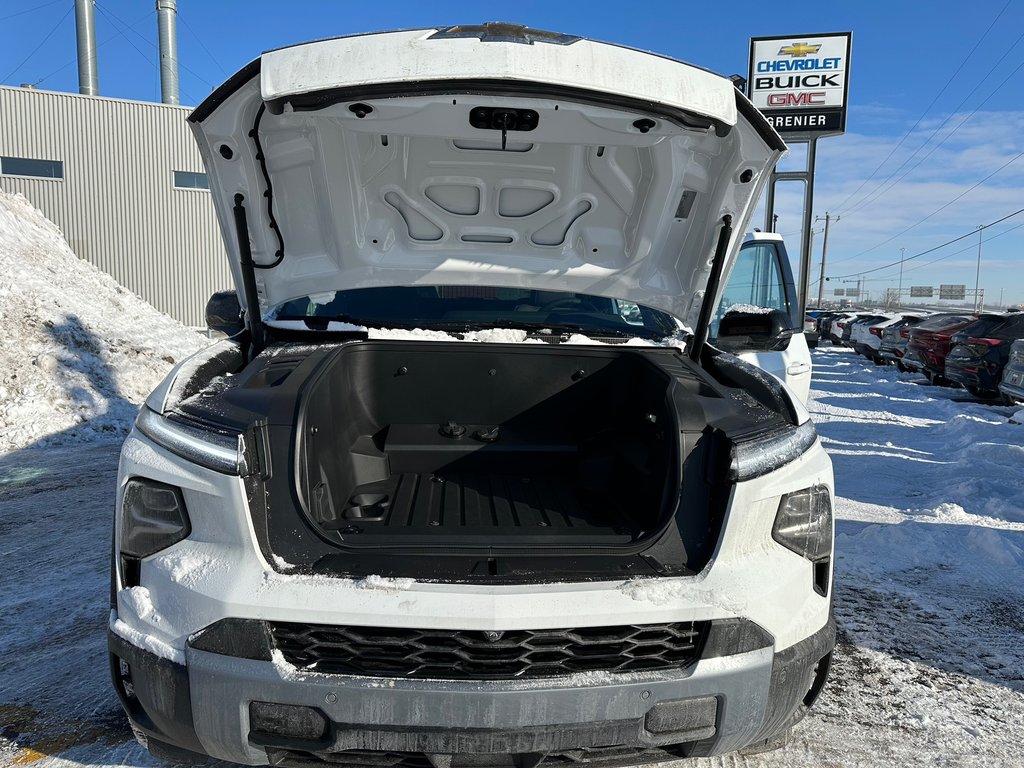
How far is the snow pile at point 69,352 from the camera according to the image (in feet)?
24.4

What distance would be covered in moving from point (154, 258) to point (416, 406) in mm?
18681

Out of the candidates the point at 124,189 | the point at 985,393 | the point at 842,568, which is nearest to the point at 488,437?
the point at 842,568

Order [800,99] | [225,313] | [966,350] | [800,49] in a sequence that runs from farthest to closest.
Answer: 1. [800,49]
2. [800,99]
3. [966,350]
4. [225,313]

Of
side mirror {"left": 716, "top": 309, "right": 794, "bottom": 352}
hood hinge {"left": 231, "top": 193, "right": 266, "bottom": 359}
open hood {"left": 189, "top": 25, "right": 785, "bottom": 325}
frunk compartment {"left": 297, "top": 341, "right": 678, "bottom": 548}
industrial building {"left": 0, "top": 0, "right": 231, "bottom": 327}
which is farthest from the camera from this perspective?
industrial building {"left": 0, "top": 0, "right": 231, "bottom": 327}

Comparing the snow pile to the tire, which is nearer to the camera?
the snow pile

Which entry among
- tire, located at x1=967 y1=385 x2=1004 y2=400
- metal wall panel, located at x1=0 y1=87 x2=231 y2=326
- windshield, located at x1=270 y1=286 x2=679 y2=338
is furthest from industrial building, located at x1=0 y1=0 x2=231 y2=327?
tire, located at x1=967 y1=385 x2=1004 y2=400

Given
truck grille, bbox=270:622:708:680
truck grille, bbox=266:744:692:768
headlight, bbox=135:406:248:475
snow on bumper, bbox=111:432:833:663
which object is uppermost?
headlight, bbox=135:406:248:475

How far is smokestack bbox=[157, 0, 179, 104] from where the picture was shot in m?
22.9

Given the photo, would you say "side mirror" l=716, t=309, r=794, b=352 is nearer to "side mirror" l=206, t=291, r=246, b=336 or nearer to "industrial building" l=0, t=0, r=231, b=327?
"side mirror" l=206, t=291, r=246, b=336

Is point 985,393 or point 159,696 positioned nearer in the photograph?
point 159,696

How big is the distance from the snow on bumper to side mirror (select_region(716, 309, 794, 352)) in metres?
1.69

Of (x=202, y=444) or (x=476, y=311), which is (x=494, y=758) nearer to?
(x=202, y=444)

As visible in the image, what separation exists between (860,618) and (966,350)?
998cm

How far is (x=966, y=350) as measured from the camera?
1120 centimetres
